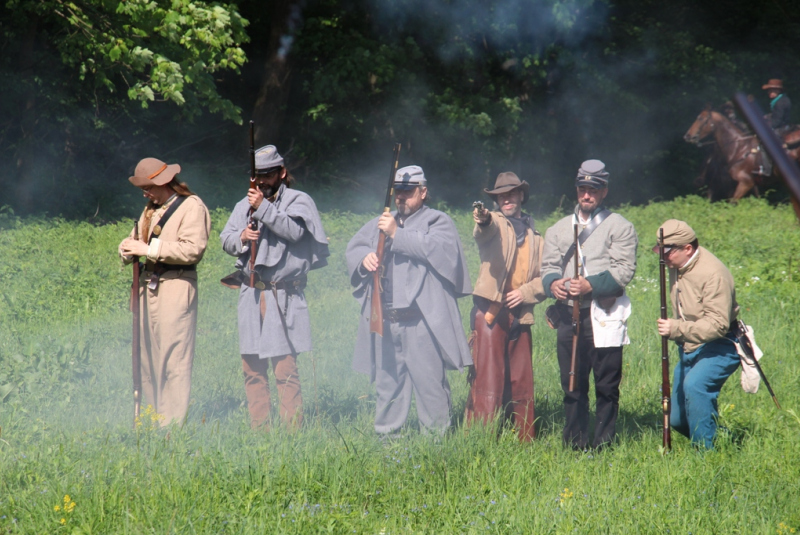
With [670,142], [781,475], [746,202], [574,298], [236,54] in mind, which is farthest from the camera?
[670,142]

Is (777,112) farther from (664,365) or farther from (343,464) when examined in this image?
(343,464)

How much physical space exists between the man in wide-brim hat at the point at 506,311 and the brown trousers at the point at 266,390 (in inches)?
49.0

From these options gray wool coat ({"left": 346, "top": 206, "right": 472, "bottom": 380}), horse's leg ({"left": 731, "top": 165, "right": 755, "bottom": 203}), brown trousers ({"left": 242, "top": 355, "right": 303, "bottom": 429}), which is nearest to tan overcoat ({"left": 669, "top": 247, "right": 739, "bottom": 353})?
gray wool coat ({"left": 346, "top": 206, "right": 472, "bottom": 380})

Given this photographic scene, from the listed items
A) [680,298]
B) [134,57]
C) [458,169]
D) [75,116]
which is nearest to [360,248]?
[680,298]

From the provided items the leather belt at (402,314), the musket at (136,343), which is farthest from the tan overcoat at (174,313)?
the leather belt at (402,314)

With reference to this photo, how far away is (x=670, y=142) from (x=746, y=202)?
6869mm

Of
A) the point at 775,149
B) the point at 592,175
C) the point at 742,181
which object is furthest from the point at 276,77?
the point at 775,149

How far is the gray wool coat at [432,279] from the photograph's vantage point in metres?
5.70

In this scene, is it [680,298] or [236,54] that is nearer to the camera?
[680,298]

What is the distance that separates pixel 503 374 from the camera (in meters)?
6.08

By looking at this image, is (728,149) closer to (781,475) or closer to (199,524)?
(781,475)

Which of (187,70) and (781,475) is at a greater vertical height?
(187,70)

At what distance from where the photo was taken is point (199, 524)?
4.17 metres

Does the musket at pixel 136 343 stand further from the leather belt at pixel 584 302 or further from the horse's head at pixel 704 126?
the horse's head at pixel 704 126
